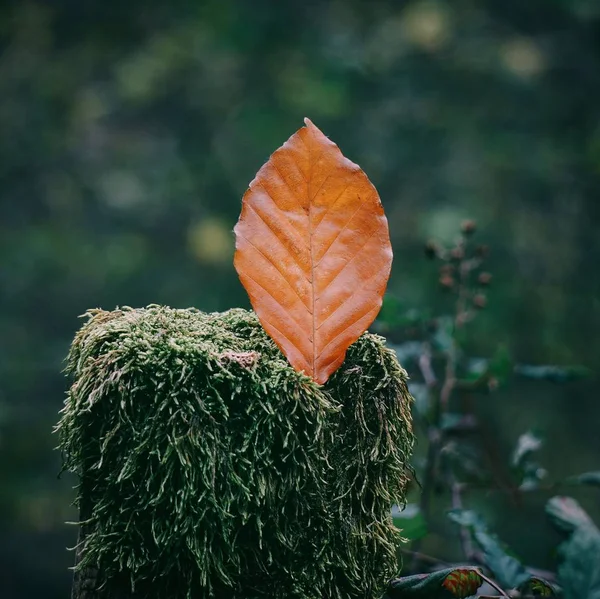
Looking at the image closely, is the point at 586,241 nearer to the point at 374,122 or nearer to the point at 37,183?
the point at 374,122

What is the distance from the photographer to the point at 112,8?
4.75 meters

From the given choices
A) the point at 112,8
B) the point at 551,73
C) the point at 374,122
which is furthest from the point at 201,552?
the point at 112,8

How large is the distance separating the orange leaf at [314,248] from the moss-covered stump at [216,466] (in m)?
0.05

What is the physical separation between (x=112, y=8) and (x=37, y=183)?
55.5 inches

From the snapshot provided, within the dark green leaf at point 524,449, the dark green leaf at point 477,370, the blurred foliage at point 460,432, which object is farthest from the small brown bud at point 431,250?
the dark green leaf at point 524,449

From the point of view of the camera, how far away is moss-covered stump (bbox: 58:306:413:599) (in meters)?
0.69

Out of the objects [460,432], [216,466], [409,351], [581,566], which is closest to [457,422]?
[460,432]

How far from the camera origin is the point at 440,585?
822mm

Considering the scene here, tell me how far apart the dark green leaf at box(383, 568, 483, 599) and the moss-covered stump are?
8 cm

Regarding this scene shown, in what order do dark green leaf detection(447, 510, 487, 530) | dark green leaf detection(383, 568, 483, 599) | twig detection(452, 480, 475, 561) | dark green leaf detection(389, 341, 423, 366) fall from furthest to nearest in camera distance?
dark green leaf detection(389, 341, 423, 366), twig detection(452, 480, 475, 561), dark green leaf detection(447, 510, 487, 530), dark green leaf detection(383, 568, 483, 599)

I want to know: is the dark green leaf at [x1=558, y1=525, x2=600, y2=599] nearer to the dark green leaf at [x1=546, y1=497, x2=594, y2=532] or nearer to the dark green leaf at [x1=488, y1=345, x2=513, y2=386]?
the dark green leaf at [x1=546, y1=497, x2=594, y2=532]

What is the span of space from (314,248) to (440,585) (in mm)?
458

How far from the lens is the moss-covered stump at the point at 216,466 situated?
695 mm

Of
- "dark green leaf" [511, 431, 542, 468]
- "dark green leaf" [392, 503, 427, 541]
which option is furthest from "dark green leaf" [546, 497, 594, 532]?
"dark green leaf" [511, 431, 542, 468]
